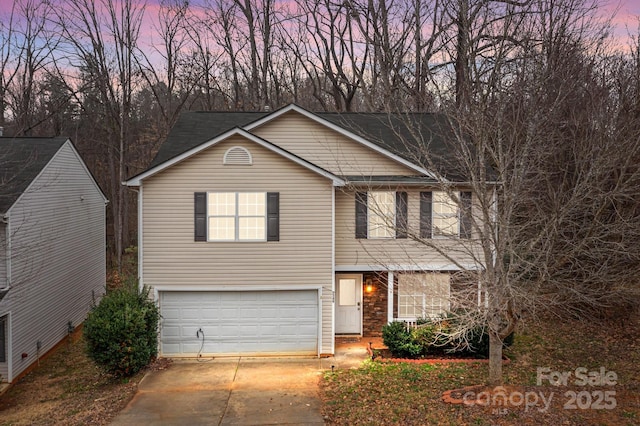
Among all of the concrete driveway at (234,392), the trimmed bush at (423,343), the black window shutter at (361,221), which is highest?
the black window shutter at (361,221)

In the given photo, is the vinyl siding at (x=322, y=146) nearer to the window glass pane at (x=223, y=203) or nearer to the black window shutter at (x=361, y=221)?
the black window shutter at (x=361, y=221)

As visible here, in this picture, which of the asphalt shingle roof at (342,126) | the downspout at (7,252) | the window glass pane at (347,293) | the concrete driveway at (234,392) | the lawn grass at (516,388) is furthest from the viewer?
the asphalt shingle roof at (342,126)

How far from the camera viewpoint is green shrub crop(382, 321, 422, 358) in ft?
41.9

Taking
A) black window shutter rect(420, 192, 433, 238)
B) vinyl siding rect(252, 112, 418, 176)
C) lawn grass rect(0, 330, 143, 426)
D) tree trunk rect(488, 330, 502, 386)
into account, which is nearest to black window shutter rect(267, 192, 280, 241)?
vinyl siding rect(252, 112, 418, 176)

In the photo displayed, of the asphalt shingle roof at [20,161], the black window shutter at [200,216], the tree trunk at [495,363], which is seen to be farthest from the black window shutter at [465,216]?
the asphalt shingle roof at [20,161]

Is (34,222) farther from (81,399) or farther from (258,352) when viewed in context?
(258,352)

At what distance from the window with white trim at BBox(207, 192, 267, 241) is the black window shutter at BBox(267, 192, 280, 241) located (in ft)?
0.36

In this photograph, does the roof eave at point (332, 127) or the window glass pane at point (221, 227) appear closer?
the window glass pane at point (221, 227)

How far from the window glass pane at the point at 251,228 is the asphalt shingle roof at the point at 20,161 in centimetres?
608

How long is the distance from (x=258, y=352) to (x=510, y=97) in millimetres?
9569

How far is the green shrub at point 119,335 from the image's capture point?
1153 centimetres

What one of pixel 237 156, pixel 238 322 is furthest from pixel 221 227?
pixel 238 322

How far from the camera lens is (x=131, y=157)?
1244 inches

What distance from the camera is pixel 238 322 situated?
1366cm
